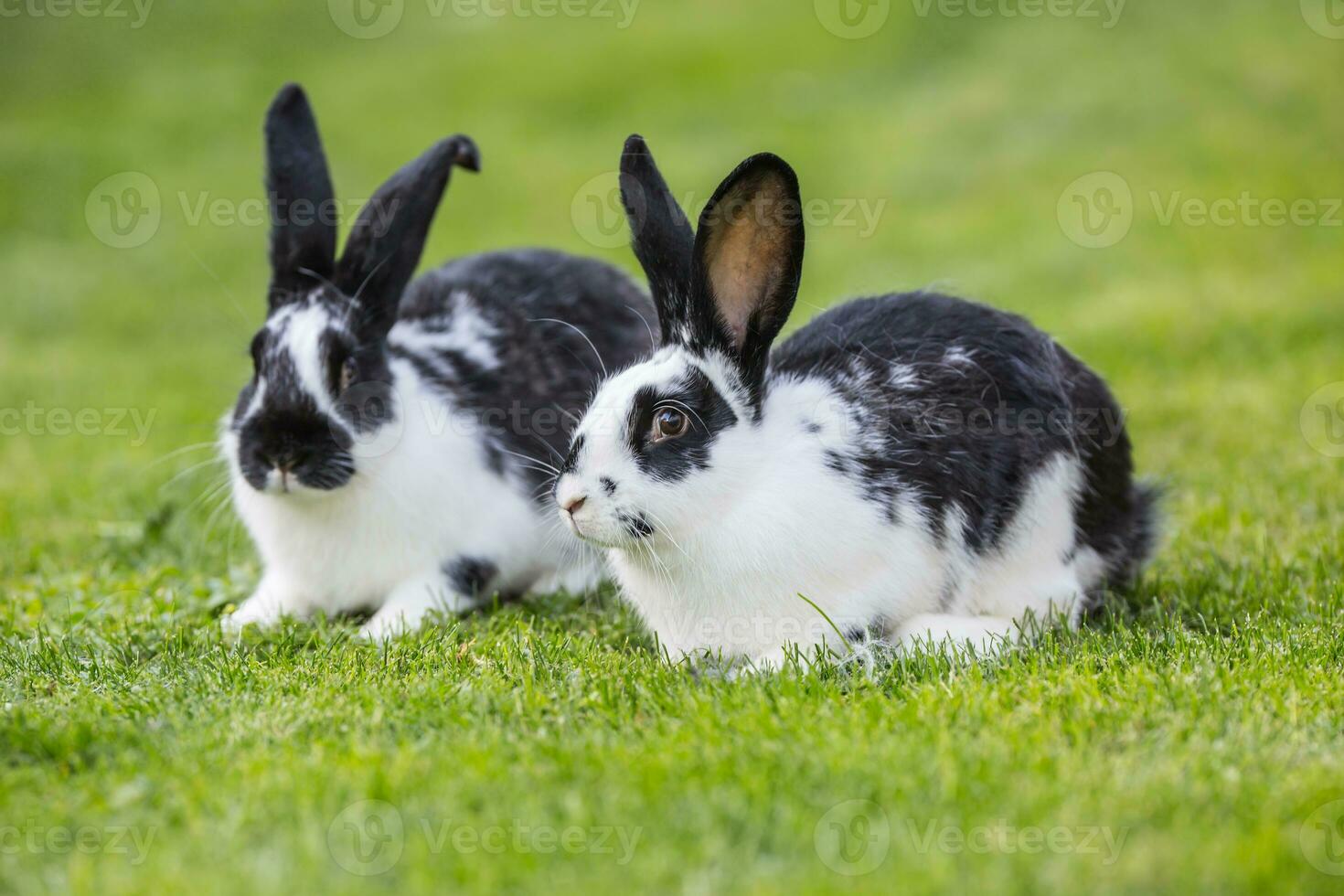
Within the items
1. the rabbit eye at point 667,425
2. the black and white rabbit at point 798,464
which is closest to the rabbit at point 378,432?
the black and white rabbit at point 798,464

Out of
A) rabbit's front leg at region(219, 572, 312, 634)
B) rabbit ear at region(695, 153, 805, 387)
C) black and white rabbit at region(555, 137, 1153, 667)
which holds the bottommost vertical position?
rabbit's front leg at region(219, 572, 312, 634)

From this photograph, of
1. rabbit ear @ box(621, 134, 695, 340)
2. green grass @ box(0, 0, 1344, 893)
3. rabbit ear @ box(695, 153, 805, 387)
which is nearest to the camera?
green grass @ box(0, 0, 1344, 893)

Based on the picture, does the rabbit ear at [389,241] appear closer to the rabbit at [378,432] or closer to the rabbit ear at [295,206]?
the rabbit at [378,432]

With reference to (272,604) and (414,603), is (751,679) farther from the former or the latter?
(272,604)

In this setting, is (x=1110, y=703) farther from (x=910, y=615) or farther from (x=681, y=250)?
(x=681, y=250)

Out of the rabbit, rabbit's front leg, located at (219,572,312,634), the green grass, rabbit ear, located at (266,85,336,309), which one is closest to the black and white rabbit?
the green grass

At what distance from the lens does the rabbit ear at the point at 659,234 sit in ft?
14.5

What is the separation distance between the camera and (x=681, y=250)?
14.5 ft

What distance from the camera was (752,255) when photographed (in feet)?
14.0

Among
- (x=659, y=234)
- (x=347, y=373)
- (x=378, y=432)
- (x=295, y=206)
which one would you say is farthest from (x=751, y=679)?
(x=295, y=206)

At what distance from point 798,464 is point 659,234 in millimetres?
868

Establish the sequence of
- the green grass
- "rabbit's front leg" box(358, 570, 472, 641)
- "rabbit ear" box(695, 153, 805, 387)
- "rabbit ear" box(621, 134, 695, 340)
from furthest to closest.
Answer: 1. "rabbit's front leg" box(358, 570, 472, 641)
2. "rabbit ear" box(621, 134, 695, 340)
3. "rabbit ear" box(695, 153, 805, 387)
4. the green grass

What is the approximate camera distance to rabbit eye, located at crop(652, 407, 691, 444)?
425 cm

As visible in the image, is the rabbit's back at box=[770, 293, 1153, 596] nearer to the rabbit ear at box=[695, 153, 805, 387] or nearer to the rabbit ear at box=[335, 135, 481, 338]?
the rabbit ear at box=[695, 153, 805, 387]
